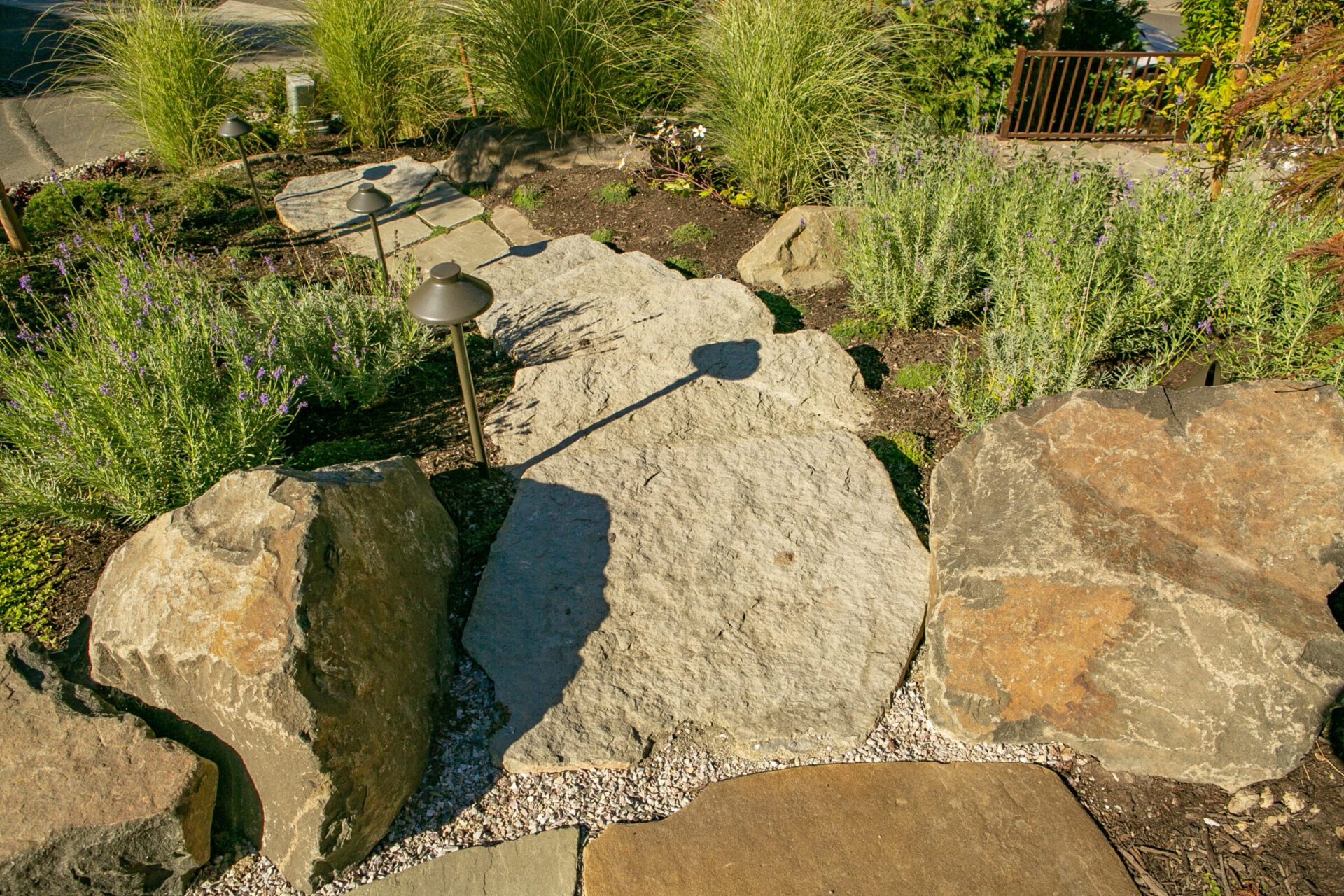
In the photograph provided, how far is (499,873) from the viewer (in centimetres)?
249

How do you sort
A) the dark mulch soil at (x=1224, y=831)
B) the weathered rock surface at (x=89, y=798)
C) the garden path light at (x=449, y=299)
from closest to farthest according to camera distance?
the weathered rock surface at (x=89, y=798), the dark mulch soil at (x=1224, y=831), the garden path light at (x=449, y=299)

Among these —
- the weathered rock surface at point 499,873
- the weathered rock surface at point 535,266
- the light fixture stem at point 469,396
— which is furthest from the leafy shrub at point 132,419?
the weathered rock surface at point 499,873

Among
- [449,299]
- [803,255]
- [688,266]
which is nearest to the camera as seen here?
[449,299]

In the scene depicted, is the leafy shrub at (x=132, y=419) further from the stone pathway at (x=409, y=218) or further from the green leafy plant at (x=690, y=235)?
the green leafy plant at (x=690, y=235)

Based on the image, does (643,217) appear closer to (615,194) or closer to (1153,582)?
(615,194)

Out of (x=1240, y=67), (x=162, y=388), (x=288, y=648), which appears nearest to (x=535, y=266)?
(x=162, y=388)

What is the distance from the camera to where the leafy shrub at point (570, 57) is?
23.0 feet

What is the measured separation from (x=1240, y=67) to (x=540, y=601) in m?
5.12

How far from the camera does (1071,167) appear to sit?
512 centimetres

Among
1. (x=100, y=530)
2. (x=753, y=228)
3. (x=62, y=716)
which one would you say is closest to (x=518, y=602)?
(x=62, y=716)

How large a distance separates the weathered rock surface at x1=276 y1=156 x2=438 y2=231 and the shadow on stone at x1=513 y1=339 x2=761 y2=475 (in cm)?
322

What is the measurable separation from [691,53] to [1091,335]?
4.65 metres

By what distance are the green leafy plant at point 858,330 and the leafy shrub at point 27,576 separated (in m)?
3.87

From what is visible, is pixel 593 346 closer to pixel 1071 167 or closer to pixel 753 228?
pixel 753 228
